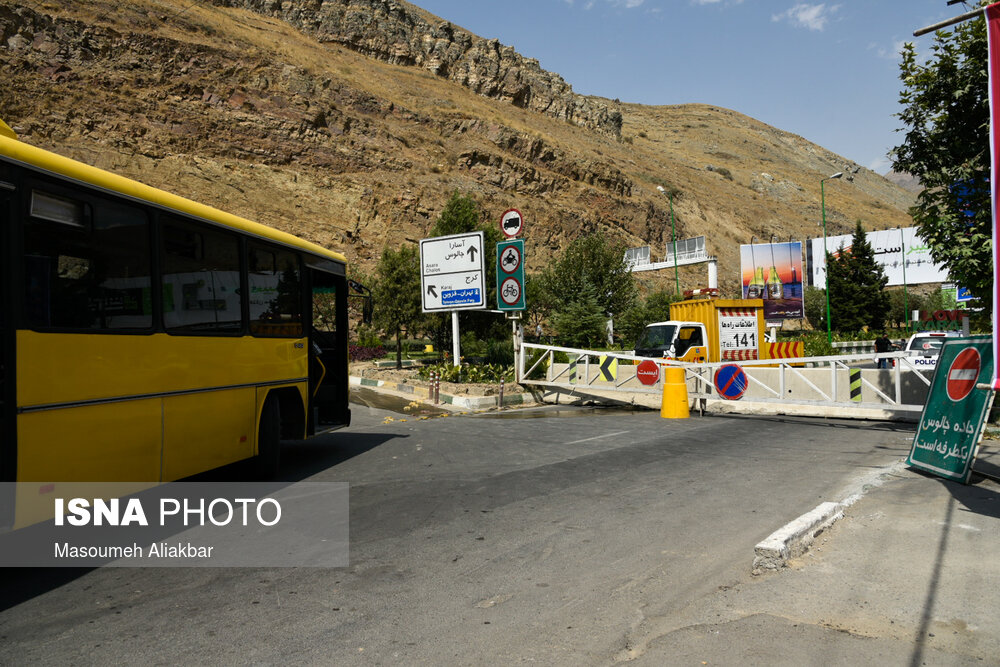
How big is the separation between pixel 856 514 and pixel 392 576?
428 centimetres

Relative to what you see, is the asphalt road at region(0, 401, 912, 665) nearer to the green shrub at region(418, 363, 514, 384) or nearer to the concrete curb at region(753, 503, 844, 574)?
the concrete curb at region(753, 503, 844, 574)

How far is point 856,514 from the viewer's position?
20.5 ft

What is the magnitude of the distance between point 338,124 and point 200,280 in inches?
2198

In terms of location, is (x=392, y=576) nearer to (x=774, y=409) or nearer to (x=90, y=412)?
(x=90, y=412)

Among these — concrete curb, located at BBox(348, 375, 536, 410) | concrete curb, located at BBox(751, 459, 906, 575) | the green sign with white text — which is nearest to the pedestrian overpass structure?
concrete curb, located at BBox(348, 375, 536, 410)

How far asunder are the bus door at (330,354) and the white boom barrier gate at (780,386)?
307 inches

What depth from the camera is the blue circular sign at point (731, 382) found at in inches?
580

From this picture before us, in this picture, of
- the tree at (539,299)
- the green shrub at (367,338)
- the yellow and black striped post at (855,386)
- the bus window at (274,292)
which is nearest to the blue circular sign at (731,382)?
the yellow and black striped post at (855,386)

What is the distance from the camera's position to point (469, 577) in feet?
15.6

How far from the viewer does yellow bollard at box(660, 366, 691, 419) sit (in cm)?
1466

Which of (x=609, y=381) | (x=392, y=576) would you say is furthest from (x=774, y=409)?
(x=392, y=576)

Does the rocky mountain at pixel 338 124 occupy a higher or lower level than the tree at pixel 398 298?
higher

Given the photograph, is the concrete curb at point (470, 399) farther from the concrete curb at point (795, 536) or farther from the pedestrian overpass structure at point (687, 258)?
the pedestrian overpass structure at point (687, 258)

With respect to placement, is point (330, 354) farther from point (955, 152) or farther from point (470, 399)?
point (955, 152)
